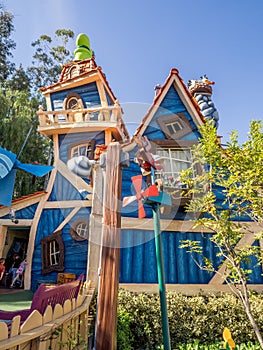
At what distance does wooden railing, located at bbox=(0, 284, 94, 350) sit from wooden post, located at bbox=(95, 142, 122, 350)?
35 centimetres

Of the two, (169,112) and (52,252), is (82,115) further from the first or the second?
(52,252)

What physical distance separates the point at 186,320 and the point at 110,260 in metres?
2.73

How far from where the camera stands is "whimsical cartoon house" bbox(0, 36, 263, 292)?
5.80 metres

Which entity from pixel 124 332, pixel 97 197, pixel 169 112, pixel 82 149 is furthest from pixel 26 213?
pixel 169 112

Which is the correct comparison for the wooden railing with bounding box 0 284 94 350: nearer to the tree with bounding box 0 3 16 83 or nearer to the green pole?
the green pole

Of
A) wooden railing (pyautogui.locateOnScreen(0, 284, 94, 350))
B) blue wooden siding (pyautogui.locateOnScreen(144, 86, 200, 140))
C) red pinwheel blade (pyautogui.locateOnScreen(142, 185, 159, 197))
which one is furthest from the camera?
blue wooden siding (pyautogui.locateOnScreen(144, 86, 200, 140))

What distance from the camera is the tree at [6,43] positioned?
60.6 ft

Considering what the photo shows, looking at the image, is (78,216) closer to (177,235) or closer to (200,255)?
(177,235)

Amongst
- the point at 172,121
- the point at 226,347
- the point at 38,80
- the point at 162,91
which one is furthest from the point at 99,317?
the point at 38,80

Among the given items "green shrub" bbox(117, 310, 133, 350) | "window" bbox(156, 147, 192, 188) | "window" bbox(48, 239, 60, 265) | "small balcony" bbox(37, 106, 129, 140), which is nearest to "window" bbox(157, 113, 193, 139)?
"window" bbox(156, 147, 192, 188)

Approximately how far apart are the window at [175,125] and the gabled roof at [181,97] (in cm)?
27

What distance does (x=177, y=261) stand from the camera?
5922mm

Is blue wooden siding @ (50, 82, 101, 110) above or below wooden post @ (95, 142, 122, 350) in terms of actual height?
above

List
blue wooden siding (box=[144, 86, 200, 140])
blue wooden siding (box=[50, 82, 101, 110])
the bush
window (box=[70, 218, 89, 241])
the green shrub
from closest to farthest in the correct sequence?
the green shrub < the bush < blue wooden siding (box=[144, 86, 200, 140]) < window (box=[70, 218, 89, 241]) < blue wooden siding (box=[50, 82, 101, 110])
